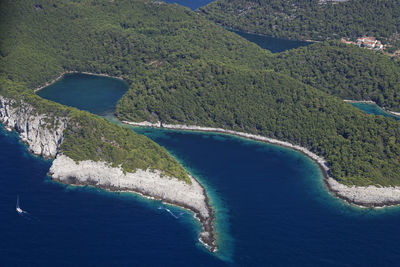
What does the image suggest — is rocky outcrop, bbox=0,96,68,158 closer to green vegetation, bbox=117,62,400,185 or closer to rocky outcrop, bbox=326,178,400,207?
green vegetation, bbox=117,62,400,185

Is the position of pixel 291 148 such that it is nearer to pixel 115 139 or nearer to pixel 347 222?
pixel 347 222

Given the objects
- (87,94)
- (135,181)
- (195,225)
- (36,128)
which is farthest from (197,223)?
(87,94)

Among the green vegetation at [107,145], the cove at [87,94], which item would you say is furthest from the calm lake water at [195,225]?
the cove at [87,94]

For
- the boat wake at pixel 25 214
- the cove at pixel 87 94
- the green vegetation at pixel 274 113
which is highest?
the green vegetation at pixel 274 113

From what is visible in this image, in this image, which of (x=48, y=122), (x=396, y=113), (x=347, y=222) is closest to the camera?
(x=347, y=222)

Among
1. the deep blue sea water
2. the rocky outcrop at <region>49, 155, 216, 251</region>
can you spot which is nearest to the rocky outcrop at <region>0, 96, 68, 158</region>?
the rocky outcrop at <region>49, 155, 216, 251</region>

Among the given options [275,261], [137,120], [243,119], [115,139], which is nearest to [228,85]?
[243,119]

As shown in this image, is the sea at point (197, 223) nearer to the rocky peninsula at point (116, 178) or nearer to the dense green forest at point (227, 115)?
the rocky peninsula at point (116, 178)
